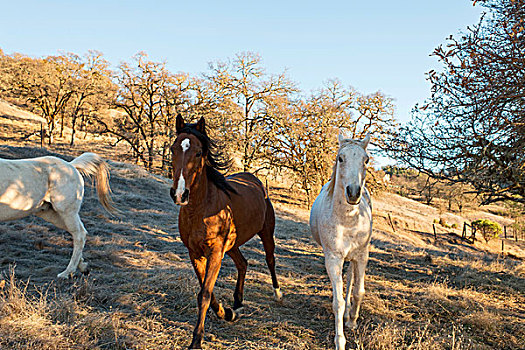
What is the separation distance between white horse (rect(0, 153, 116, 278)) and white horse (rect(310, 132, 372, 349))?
168 inches

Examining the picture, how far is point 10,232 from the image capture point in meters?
7.21

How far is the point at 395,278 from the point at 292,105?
1677 centimetres

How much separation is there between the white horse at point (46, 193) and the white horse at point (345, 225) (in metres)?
4.28

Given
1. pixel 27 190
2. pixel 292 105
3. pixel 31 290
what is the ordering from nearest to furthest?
pixel 31 290 → pixel 27 190 → pixel 292 105

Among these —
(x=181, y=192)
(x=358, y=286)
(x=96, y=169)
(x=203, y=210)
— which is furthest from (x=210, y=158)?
(x=96, y=169)

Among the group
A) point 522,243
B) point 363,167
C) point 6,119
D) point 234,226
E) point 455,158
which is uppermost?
point 6,119

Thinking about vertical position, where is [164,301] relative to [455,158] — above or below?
below

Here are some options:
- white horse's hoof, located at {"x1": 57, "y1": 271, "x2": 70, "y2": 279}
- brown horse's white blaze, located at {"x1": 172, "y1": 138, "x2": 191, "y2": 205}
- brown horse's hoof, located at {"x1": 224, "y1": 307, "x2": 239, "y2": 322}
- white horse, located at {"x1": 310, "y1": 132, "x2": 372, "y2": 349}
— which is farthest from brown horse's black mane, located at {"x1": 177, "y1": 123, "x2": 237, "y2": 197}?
white horse's hoof, located at {"x1": 57, "y1": 271, "x2": 70, "y2": 279}

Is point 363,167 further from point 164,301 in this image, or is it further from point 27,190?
point 27,190

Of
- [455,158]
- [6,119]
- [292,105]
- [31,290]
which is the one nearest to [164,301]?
[31,290]

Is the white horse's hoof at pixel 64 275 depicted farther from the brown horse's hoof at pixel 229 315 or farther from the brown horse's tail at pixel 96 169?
the brown horse's hoof at pixel 229 315

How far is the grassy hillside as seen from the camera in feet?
11.8

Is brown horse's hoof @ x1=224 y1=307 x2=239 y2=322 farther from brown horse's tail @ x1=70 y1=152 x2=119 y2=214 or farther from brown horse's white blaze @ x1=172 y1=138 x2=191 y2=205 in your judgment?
brown horse's tail @ x1=70 y1=152 x2=119 y2=214

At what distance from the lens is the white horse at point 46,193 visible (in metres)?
5.25
